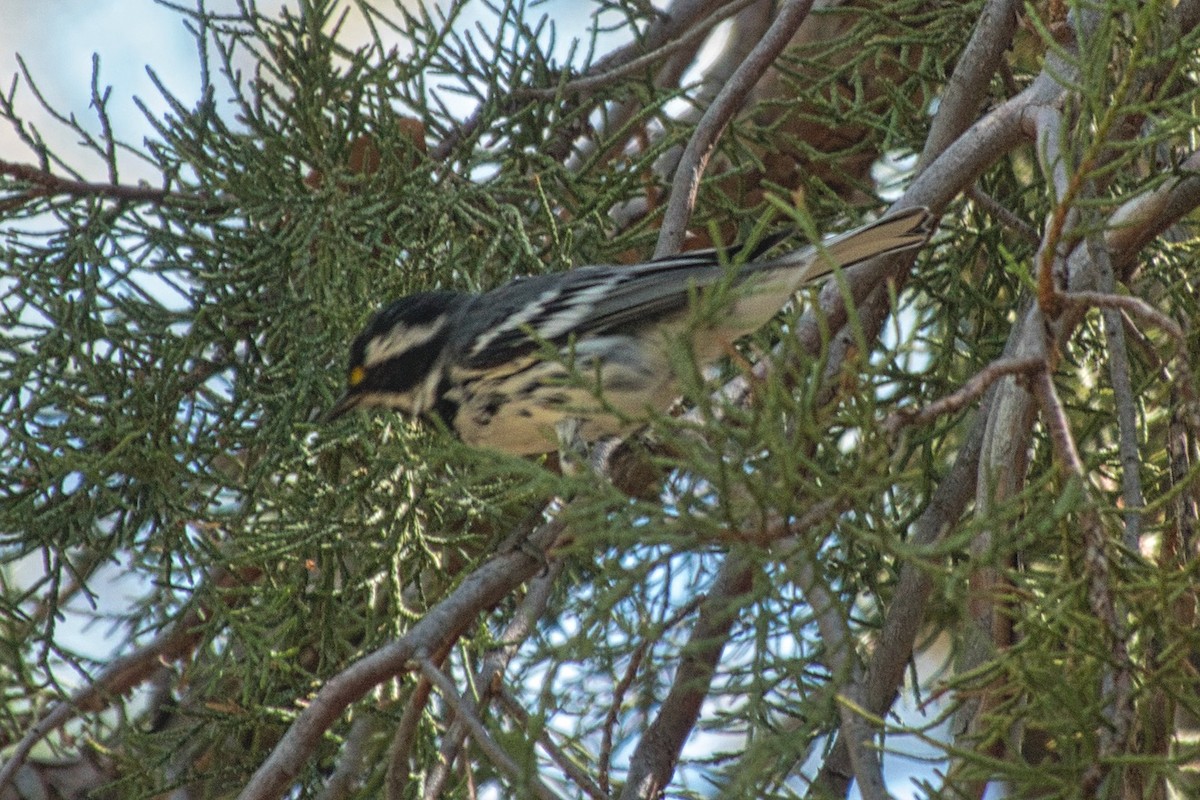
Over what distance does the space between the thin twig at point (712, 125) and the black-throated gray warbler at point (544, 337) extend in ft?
0.29

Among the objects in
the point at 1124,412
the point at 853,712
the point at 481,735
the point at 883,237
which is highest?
the point at 883,237

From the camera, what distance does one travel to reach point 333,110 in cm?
273

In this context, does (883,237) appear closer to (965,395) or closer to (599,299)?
(599,299)

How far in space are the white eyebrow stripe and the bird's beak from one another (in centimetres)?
11

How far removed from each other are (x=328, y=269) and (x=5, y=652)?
109 centimetres

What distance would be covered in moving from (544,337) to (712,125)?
0.58 m

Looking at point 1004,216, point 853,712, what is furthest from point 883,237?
point 853,712

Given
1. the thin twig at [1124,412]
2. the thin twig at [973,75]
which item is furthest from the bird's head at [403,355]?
the thin twig at [1124,412]

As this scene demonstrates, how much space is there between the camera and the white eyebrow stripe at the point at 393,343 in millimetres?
2498

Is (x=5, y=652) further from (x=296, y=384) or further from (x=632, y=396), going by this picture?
(x=632, y=396)

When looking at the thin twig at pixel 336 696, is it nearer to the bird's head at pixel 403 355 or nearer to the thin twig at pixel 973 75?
the bird's head at pixel 403 355

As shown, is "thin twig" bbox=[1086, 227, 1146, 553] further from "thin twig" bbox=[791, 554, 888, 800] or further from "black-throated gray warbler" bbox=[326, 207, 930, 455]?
"black-throated gray warbler" bbox=[326, 207, 930, 455]

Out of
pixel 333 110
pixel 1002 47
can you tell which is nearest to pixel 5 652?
pixel 333 110

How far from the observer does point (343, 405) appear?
2.59 m
